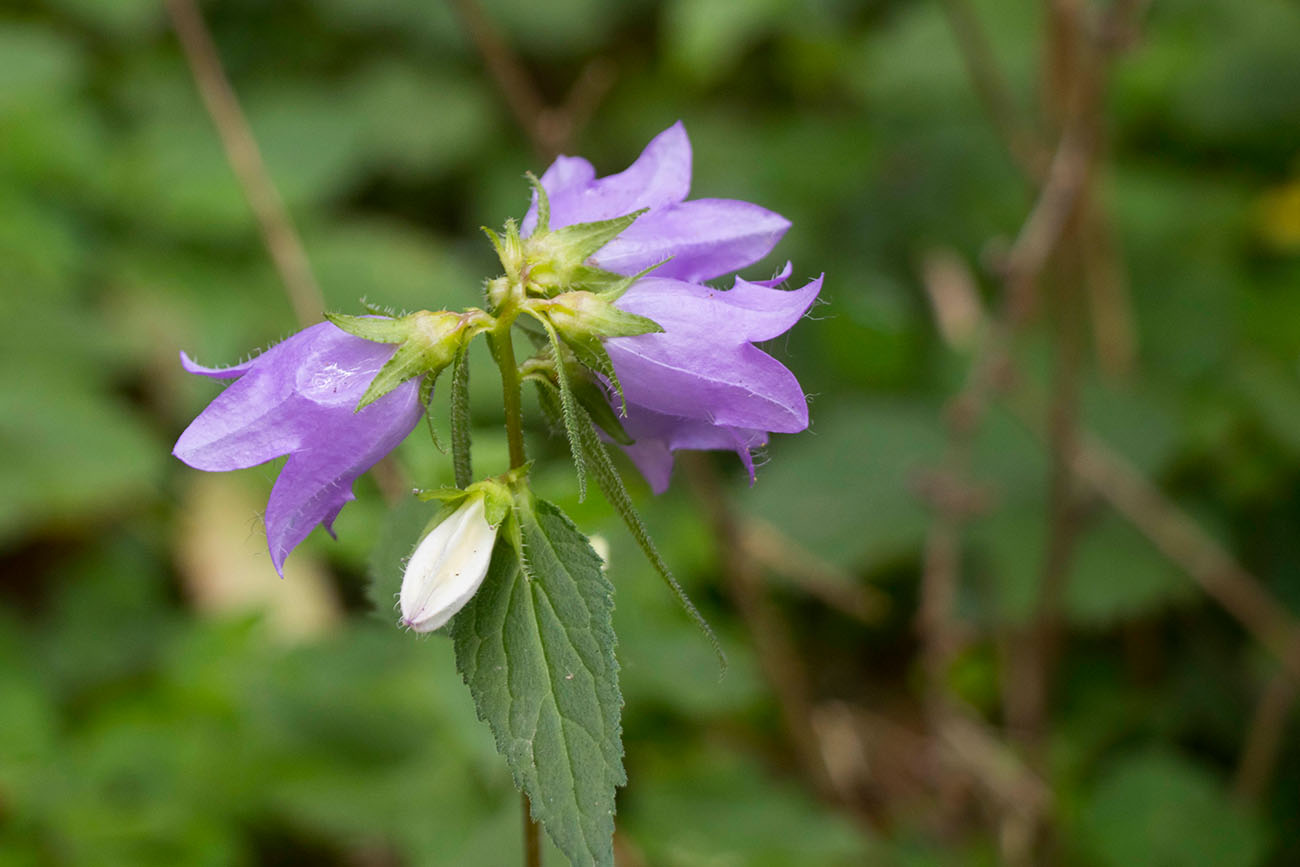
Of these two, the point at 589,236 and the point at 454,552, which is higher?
the point at 589,236

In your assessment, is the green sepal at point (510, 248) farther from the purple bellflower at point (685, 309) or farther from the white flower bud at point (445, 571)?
the white flower bud at point (445, 571)

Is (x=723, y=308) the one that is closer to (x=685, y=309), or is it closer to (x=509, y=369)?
(x=685, y=309)

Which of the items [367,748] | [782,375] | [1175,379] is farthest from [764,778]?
[782,375]

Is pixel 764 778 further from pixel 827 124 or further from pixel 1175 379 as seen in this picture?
pixel 827 124

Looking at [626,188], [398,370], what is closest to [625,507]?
[398,370]

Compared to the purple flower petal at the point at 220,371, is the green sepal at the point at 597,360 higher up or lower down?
lower down

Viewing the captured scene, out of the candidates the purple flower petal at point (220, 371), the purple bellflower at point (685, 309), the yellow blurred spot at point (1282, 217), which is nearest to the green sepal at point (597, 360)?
the purple bellflower at point (685, 309)

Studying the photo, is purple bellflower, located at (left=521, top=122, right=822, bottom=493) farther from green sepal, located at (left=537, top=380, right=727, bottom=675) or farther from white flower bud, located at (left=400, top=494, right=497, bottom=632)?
white flower bud, located at (left=400, top=494, right=497, bottom=632)

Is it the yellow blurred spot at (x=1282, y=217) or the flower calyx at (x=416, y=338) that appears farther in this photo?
the yellow blurred spot at (x=1282, y=217)
